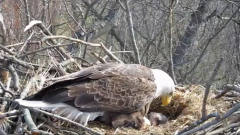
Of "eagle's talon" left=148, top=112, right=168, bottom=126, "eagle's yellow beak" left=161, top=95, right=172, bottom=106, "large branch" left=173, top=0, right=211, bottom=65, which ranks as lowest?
"eagle's talon" left=148, top=112, right=168, bottom=126

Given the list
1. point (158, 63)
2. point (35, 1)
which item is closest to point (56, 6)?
point (35, 1)

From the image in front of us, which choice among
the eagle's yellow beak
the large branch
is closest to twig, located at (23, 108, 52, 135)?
the eagle's yellow beak

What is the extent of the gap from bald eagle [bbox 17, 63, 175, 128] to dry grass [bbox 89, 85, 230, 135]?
0.41 feet

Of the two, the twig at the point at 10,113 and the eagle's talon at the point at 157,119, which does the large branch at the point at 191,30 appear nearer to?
the eagle's talon at the point at 157,119

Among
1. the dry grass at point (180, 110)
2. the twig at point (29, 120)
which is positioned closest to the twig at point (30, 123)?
the twig at point (29, 120)

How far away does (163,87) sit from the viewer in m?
4.94

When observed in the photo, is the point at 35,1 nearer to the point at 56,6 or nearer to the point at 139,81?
the point at 56,6

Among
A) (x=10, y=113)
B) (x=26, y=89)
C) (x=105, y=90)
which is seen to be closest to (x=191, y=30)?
(x=105, y=90)

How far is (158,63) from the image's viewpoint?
7270 millimetres

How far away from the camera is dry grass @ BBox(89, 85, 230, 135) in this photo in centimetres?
445

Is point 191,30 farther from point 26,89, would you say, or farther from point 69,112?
point 26,89

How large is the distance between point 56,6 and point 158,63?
1.80m

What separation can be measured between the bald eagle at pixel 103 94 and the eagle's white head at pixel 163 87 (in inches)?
3.8

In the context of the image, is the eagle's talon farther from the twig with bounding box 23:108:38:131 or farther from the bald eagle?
the twig with bounding box 23:108:38:131
